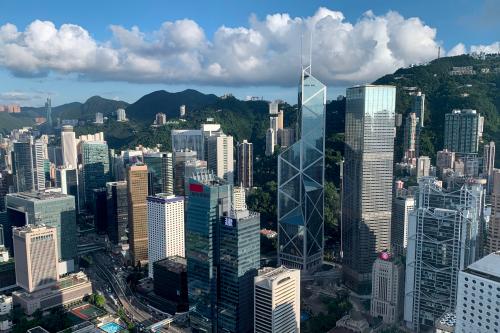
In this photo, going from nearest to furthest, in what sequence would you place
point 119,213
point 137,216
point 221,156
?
point 137,216 → point 119,213 → point 221,156

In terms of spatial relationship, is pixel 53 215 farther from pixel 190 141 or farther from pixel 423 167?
pixel 423 167

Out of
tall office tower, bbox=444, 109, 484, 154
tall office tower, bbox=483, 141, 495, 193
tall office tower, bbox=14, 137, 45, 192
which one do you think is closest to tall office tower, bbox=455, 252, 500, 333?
tall office tower, bbox=483, 141, 495, 193

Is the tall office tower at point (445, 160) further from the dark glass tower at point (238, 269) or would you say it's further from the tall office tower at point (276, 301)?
the dark glass tower at point (238, 269)

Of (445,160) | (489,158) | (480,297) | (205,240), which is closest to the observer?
(480,297)

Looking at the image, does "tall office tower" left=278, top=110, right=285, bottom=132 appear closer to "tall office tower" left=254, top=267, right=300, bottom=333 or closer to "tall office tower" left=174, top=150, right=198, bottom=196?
"tall office tower" left=174, top=150, right=198, bottom=196

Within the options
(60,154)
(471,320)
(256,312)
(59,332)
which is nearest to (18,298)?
(59,332)

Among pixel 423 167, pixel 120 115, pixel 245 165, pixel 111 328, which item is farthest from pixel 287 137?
pixel 111 328

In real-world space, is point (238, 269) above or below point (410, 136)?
below
